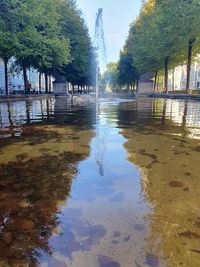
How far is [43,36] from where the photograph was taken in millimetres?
26000

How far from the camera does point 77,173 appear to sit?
3.77 metres

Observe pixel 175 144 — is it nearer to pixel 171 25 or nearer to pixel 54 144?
pixel 54 144

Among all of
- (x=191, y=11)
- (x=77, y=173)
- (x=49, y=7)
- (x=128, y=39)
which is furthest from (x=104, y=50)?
(x=77, y=173)

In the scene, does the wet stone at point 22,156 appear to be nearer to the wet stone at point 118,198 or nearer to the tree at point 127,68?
the wet stone at point 118,198

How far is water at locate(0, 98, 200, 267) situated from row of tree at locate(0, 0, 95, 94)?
11.3 metres

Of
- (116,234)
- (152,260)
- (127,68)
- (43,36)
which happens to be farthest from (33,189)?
(127,68)

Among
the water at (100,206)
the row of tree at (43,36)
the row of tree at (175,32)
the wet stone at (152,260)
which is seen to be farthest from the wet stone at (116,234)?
the row of tree at (175,32)

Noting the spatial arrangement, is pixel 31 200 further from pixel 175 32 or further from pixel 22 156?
pixel 175 32

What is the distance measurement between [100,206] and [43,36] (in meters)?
25.7

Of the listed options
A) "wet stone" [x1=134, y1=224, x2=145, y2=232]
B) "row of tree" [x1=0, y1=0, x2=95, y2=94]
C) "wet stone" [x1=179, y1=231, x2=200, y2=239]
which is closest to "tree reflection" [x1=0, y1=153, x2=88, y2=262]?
"wet stone" [x1=134, y1=224, x2=145, y2=232]

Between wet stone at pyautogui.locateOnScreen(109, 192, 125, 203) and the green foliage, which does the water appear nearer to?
wet stone at pyautogui.locateOnScreen(109, 192, 125, 203)

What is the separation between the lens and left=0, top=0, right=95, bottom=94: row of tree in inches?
570

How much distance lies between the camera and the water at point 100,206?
195 cm

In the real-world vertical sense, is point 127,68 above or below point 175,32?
below
